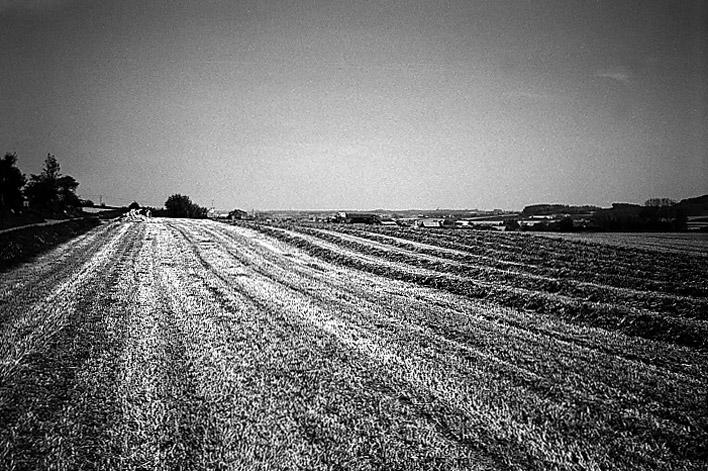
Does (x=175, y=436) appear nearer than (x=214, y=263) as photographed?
Yes

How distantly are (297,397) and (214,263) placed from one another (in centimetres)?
930

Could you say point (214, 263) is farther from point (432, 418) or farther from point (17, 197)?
point (17, 197)

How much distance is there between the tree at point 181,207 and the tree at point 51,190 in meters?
12.6

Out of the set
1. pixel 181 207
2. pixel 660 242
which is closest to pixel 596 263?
pixel 660 242

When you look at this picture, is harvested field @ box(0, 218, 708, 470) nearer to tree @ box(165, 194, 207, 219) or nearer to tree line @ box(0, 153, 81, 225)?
tree line @ box(0, 153, 81, 225)

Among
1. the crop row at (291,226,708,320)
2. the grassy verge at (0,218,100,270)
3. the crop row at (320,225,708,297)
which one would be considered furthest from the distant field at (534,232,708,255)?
the grassy verge at (0,218,100,270)

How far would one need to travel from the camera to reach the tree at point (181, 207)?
6097 centimetres

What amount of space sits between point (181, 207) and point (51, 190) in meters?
15.9

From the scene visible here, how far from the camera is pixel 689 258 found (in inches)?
482

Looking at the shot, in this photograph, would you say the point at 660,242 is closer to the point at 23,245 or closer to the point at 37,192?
the point at 23,245

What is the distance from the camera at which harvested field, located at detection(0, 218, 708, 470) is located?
316 centimetres

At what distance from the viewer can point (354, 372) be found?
4.61 meters

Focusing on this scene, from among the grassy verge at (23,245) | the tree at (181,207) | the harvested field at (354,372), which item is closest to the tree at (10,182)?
the tree at (181,207)

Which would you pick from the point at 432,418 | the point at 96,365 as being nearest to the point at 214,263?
the point at 96,365
